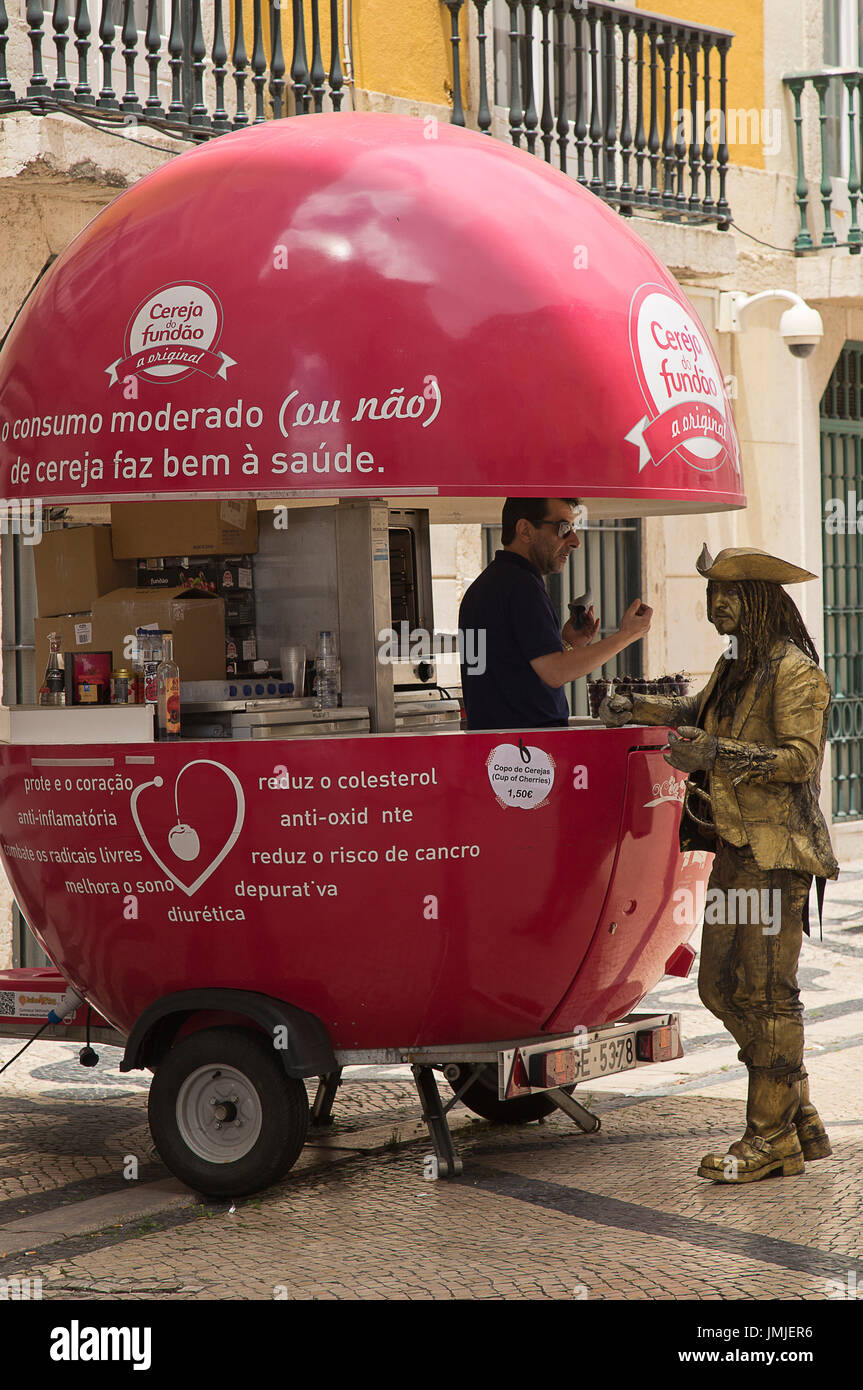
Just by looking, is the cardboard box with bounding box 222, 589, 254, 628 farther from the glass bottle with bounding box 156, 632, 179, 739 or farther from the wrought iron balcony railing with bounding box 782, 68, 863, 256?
the wrought iron balcony railing with bounding box 782, 68, 863, 256

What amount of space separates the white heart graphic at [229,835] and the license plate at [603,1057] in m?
1.41

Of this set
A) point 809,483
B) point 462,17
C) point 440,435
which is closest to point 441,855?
point 440,435

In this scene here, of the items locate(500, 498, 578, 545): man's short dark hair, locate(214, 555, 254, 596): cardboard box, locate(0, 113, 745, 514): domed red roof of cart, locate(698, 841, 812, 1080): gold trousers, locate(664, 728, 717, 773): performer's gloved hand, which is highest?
locate(0, 113, 745, 514): domed red roof of cart

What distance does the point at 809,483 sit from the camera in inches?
569

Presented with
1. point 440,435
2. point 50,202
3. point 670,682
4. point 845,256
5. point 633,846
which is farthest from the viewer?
point 845,256

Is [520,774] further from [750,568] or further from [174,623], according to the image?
[174,623]

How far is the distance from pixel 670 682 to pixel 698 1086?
6.79 ft

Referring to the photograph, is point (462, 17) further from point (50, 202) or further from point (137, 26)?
point (50, 202)

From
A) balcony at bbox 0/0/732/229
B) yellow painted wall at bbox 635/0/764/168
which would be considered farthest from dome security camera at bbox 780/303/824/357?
yellow painted wall at bbox 635/0/764/168

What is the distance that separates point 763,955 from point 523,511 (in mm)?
1866

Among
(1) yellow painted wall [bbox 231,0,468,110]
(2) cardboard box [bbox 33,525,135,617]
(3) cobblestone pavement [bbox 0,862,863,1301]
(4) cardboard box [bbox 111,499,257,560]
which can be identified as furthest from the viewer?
(1) yellow painted wall [bbox 231,0,468,110]

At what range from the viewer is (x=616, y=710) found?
6.40m

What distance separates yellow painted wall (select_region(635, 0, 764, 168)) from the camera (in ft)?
46.3

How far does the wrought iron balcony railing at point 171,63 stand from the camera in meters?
9.21
